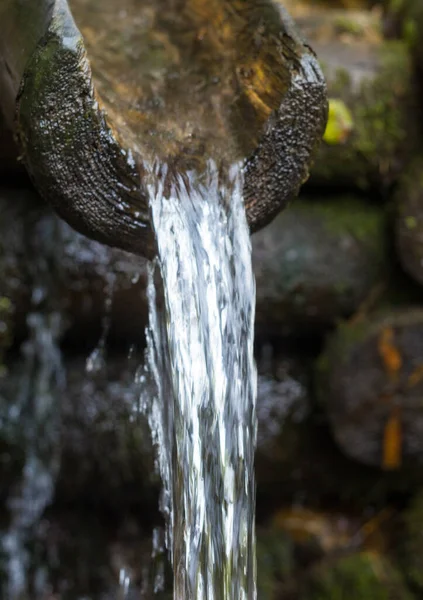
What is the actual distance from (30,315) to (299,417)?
1038 millimetres

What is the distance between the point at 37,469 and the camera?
95.2 inches

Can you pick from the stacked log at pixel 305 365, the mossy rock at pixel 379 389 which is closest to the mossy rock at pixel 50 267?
the stacked log at pixel 305 365

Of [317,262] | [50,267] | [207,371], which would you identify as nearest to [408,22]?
[317,262]

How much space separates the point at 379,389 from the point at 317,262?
0.49 metres

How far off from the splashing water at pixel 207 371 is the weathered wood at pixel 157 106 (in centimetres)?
6

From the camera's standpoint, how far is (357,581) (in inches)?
98.9

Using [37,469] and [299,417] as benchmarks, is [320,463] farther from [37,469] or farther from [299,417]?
[37,469]

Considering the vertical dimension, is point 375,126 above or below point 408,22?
below

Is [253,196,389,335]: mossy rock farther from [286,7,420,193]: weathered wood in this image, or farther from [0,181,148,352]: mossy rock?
[0,181,148,352]: mossy rock

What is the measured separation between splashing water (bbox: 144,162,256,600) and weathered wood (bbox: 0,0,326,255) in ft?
0.21

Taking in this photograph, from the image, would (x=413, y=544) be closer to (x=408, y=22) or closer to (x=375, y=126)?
(x=375, y=126)

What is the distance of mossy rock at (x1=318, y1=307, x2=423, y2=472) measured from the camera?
2.41 meters

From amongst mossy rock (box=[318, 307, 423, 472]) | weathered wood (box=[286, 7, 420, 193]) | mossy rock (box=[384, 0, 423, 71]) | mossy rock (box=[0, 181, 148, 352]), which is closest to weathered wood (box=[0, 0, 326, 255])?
mossy rock (box=[0, 181, 148, 352])

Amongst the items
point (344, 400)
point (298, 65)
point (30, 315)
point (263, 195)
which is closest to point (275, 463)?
point (344, 400)
